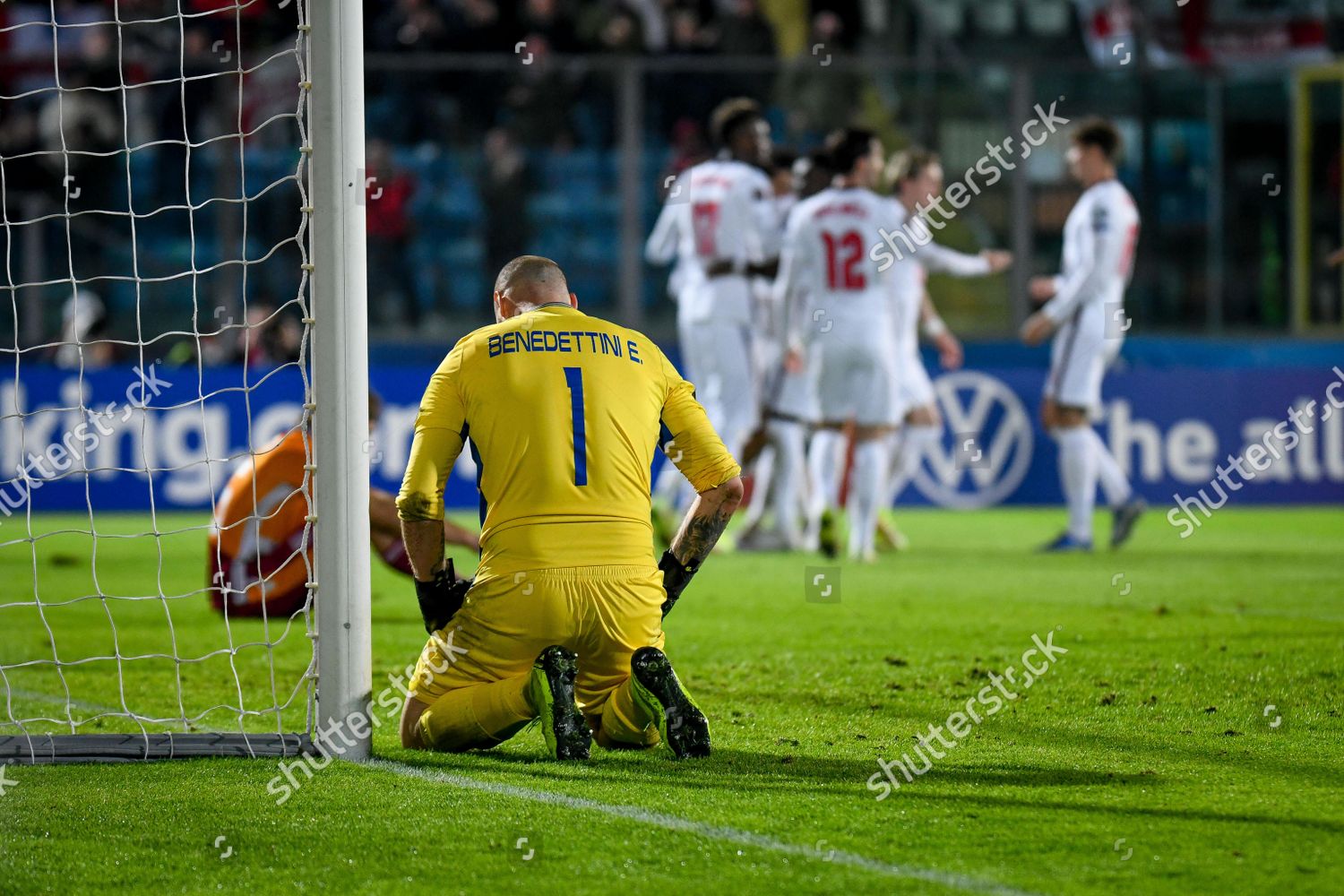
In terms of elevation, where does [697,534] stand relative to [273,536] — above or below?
above

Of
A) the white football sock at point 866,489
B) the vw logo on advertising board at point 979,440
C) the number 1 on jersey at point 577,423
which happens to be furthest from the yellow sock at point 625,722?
the vw logo on advertising board at point 979,440

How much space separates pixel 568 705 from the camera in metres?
4.54

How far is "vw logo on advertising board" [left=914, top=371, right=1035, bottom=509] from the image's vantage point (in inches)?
546

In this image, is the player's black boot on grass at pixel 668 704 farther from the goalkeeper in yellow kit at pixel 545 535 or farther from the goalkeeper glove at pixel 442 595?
the goalkeeper glove at pixel 442 595

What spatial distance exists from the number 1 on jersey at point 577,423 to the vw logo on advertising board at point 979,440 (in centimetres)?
945

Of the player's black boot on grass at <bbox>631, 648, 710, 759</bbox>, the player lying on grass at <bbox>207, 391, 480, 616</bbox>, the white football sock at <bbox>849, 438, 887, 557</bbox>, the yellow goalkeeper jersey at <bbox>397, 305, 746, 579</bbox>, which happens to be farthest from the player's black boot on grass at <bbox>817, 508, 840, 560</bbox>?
the player's black boot on grass at <bbox>631, 648, 710, 759</bbox>

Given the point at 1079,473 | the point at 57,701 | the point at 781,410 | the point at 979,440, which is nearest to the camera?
the point at 57,701

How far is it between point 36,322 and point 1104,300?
28.7 feet

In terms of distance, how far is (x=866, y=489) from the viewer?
10.5 metres

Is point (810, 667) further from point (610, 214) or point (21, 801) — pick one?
point (610, 214)

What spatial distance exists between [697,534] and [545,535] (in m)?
0.49

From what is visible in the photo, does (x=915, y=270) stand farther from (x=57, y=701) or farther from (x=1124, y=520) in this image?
(x=57, y=701)

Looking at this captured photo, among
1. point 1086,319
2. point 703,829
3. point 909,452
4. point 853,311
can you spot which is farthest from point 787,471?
point 703,829

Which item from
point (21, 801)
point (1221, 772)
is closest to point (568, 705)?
point (21, 801)
